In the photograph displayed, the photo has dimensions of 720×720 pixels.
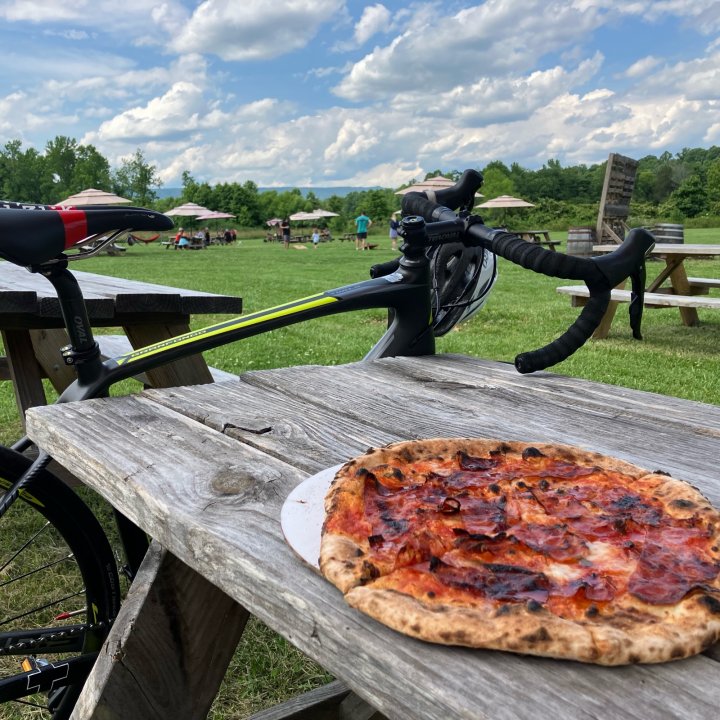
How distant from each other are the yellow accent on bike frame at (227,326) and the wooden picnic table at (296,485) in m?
0.12

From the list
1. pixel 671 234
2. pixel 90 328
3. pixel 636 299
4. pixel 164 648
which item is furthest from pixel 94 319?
pixel 671 234

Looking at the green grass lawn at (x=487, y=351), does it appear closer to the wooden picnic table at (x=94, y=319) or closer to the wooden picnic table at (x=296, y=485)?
the wooden picnic table at (x=296, y=485)

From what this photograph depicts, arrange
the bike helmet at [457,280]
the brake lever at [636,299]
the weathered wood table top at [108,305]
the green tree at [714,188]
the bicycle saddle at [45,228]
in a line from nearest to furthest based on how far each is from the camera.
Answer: the bicycle saddle at [45,228] < the brake lever at [636,299] < the bike helmet at [457,280] < the weathered wood table top at [108,305] < the green tree at [714,188]

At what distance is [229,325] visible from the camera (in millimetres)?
1719

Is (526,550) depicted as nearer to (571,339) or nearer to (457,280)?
(571,339)

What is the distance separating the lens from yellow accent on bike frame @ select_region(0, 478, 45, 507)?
1.64 m

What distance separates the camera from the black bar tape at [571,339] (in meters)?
1.64

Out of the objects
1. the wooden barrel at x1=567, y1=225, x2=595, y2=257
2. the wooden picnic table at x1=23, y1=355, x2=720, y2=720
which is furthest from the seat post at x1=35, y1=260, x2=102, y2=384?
the wooden barrel at x1=567, y1=225, x2=595, y2=257

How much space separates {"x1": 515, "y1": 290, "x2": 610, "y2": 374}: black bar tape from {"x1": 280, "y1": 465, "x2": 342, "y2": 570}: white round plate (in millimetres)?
798

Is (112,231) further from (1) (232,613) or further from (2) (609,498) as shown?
(2) (609,498)

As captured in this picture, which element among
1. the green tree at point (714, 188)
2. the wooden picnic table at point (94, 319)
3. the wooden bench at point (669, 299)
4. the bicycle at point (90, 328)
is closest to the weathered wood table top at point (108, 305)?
the wooden picnic table at point (94, 319)

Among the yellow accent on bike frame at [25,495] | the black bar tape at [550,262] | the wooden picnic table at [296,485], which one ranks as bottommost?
the yellow accent on bike frame at [25,495]

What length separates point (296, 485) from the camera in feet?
3.68

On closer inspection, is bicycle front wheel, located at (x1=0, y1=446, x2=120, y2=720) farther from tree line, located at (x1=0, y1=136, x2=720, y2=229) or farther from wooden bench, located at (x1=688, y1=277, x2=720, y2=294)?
tree line, located at (x1=0, y1=136, x2=720, y2=229)
